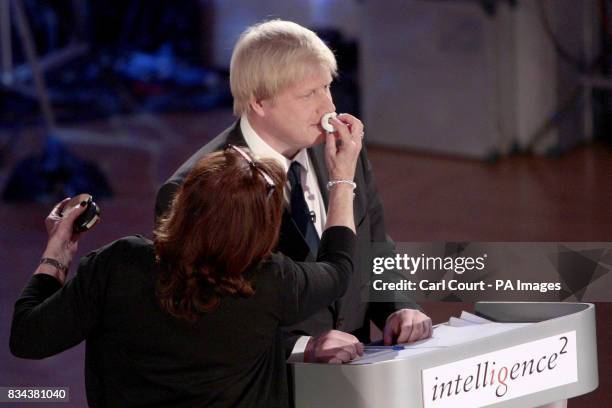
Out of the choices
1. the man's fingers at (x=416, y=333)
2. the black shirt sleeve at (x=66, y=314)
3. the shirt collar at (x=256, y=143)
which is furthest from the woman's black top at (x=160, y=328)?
the shirt collar at (x=256, y=143)

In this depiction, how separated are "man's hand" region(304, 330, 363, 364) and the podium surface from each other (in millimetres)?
52

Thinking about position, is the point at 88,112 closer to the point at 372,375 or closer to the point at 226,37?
the point at 226,37

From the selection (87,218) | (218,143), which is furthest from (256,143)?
(87,218)

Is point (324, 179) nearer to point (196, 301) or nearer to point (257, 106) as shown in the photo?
point (257, 106)

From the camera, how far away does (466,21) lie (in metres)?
7.20

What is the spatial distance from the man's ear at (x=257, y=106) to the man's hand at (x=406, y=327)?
19.8 inches

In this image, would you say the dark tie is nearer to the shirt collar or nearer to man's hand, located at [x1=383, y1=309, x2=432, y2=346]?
the shirt collar

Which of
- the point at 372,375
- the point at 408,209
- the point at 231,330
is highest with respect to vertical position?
the point at 231,330

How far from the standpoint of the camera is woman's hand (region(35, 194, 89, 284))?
2234mm

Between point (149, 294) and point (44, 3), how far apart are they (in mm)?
8523

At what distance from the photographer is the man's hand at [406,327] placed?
7.93 ft

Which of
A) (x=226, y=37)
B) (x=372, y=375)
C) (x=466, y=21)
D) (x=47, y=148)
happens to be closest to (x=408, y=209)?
(x=466, y=21)

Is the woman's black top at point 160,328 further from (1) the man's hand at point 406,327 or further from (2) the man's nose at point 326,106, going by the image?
(2) the man's nose at point 326,106

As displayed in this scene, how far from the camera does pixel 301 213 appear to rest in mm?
2486
